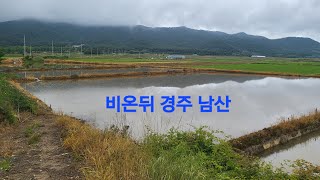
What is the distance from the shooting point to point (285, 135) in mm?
10609

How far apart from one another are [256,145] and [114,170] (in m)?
6.32

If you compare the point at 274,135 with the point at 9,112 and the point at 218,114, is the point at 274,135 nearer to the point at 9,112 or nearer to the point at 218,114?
the point at 218,114

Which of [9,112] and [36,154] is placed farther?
[9,112]

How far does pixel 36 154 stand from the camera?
6.14 metres

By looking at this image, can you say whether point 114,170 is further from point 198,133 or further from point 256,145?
point 256,145

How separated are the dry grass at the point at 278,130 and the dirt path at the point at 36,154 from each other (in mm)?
4895

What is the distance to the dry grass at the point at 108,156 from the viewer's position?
410 cm

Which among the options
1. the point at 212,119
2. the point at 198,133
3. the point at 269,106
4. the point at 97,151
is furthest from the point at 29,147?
the point at 269,106

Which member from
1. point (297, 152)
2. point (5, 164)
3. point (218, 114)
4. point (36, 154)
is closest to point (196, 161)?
point (36, 154)

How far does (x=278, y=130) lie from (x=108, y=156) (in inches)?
288

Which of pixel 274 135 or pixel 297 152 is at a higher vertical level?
pixel 274 135

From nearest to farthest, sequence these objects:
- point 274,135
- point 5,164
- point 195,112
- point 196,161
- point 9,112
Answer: point 5,164 → point 196,161 → point 9,112 → point 274,135 → point 195,112

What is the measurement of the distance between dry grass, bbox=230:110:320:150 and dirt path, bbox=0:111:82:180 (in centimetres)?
490

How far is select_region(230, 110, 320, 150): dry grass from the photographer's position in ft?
30.8
